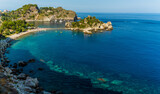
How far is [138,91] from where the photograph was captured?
4484 cm

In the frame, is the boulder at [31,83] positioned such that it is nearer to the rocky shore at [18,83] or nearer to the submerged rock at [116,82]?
the rocky shore at [18,83]

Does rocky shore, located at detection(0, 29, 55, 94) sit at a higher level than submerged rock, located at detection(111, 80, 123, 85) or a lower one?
higher

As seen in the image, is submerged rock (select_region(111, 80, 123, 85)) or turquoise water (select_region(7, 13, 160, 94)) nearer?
turquoise water (select_region(7, 13, 160, 94))

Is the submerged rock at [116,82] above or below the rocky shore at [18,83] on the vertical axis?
below

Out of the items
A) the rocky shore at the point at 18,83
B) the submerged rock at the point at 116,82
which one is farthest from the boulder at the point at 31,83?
the submerged rock at the point at 116,82

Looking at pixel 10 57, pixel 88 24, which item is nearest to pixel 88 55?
pixel 10 57

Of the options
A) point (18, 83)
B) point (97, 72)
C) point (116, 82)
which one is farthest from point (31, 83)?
point (116, 82)

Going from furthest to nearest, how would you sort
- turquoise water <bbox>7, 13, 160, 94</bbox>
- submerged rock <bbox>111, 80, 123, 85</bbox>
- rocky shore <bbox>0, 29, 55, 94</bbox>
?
submerged rock <bbox>111, 80, 123, 85</bbox> < turquoise water <bbox>7, 13, 160, 94</bbox> < rocky shore <bbox>0, 29, 55, 94</bbox>

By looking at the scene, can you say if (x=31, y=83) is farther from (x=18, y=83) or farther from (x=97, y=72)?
(x=97, y=72)

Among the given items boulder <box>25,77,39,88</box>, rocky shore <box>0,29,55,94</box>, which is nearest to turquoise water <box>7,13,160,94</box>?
boulder <box>25,77,39,88</box>

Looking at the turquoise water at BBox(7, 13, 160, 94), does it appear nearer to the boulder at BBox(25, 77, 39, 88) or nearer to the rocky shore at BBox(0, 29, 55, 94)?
the boulder at BBox(25, 77, 39, 88)

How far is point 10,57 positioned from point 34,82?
39.5 meters

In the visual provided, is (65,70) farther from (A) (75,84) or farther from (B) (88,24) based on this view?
(B) (88,24)

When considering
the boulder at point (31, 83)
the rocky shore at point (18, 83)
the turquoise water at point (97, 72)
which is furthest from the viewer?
the turquoise water at point (97, 72)
